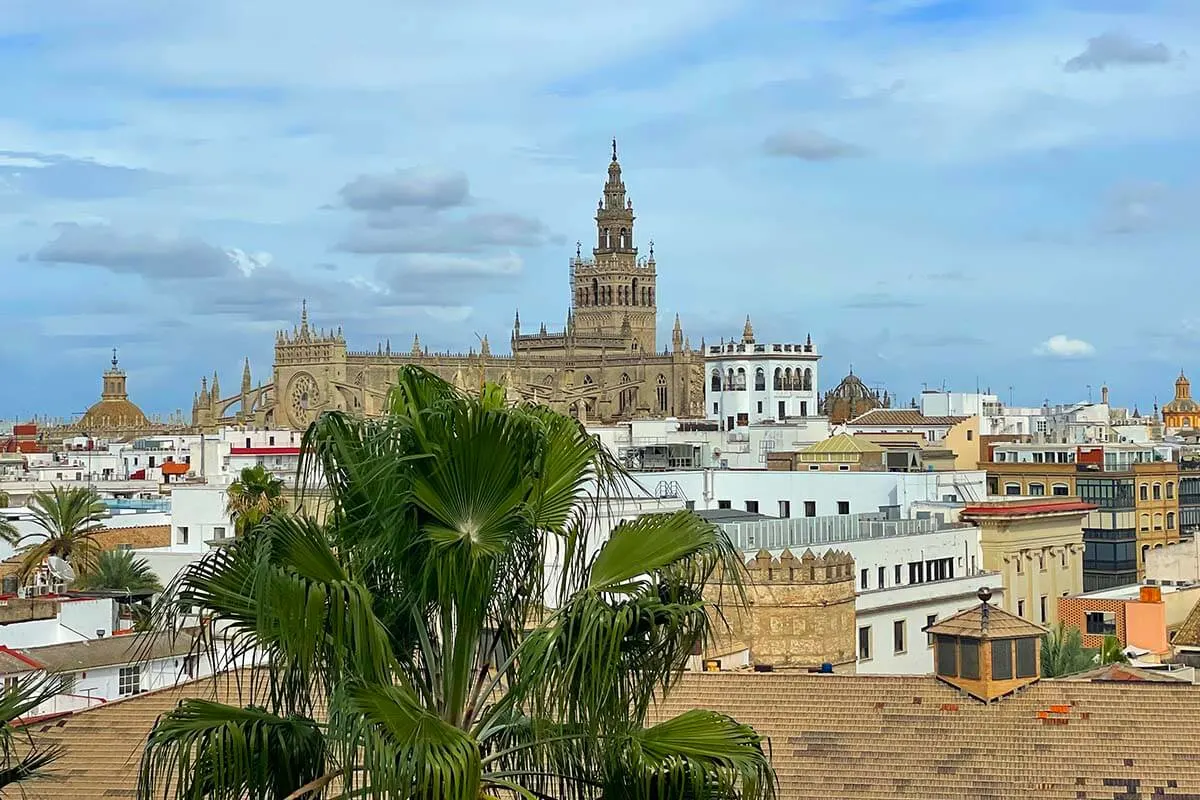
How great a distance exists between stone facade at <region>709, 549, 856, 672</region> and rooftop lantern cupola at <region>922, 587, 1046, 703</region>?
14437mm

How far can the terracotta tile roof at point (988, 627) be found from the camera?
763 inches

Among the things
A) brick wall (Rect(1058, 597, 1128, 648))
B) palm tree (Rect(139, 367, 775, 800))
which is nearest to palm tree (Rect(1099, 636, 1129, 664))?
brick wall (Rect(1058, 597, 1128, 648))

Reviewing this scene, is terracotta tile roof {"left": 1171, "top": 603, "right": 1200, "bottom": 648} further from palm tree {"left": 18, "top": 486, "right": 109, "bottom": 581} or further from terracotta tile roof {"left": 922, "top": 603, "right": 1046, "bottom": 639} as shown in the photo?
palm tree {"left": 18, "top": 486, "right": 109, "bottom": 581}

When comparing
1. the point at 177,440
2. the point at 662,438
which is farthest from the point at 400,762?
the point at 177,440

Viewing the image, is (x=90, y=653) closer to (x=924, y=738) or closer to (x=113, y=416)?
(x=924, y=738)

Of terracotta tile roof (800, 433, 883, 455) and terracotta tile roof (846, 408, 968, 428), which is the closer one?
terracotta tile roof (800, 433, 883, 455)

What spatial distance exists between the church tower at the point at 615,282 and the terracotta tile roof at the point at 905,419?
69451 millimetres

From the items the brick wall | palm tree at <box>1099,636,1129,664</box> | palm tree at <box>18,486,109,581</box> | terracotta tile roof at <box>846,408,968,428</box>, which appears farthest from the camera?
terracotta tile roof at <box>846,408,968,428</box>

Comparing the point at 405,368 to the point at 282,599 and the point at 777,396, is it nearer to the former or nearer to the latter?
the point at 282,599

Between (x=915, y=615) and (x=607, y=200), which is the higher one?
(x=607, y=200)

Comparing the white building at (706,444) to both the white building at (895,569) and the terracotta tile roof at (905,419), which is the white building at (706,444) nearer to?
the terracotta tile roof at (905,419)

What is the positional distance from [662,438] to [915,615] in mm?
42453

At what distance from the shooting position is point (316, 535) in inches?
373

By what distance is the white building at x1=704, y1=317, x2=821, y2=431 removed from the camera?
115 metres
